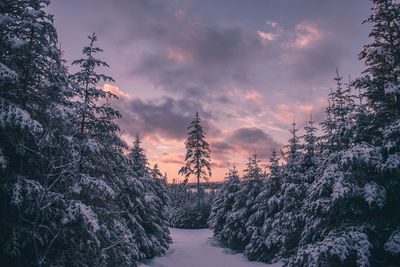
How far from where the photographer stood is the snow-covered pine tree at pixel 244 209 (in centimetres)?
2261

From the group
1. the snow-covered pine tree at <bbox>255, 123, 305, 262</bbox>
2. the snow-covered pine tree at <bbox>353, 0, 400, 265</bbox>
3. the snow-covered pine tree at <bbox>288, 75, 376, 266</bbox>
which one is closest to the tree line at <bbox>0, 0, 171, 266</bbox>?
the snow-covered pine tree at <bbox>288, 75, 376, 266</bbox>

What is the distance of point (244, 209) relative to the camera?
2278cm

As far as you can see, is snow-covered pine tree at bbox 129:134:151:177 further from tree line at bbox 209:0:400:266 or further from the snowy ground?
tree line at bbox 209:0:400:266

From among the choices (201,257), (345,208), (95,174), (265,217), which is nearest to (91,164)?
(95,174)

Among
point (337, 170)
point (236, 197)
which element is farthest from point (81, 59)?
point (236, 197)

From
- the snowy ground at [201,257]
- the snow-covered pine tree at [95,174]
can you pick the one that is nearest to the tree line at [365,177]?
the snow-covered pine tree at [95,174]

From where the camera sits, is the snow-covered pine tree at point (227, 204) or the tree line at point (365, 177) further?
the snow-covered pine tree at point (227, 204)

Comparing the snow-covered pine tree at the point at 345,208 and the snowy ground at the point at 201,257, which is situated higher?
the snow-covered pine tree at the point at 345,208

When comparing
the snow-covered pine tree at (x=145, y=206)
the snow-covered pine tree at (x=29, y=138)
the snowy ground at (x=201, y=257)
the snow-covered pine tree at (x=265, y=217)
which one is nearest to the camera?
the snow-covered pine tree at (x=29, y=138)

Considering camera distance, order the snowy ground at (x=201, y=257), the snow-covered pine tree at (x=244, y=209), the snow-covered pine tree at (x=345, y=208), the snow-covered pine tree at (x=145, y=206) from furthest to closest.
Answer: the snow-covered pine tree at (x=244, y=209) < the snowy ground at (x=201, y=257) < the snow-covered pine tree at (x=145, y=206) < the snow-covered pine tree at (x=345, y=208)

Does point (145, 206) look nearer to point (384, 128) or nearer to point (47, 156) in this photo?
point (47, 156)

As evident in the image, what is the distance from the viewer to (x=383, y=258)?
780 cm

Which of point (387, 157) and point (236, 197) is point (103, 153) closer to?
point (387, 157)

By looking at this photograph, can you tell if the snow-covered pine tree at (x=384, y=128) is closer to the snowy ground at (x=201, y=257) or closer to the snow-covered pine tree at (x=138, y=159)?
the snowy ground at (x=201, y=257)
